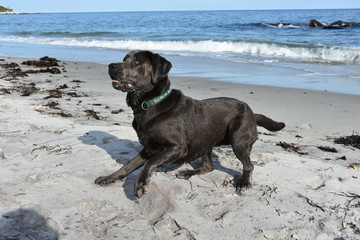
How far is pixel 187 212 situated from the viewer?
352 cm

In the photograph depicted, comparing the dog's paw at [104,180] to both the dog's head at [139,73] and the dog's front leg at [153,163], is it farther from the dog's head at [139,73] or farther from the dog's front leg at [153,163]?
the dog's head at [139,73]

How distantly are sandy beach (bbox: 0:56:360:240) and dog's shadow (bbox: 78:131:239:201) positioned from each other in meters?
0.01

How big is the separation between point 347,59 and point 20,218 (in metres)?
17.0

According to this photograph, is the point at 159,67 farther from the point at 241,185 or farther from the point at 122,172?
the point at 241,185

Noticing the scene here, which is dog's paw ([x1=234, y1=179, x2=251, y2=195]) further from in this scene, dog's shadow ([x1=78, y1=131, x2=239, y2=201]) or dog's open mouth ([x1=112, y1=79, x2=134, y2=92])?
dog's open mouth ([x1=112, y1=79, x2=134, y2=92])

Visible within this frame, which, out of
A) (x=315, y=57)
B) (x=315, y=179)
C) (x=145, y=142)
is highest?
(x=145, y=142)

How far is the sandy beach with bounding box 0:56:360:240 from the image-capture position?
322cm

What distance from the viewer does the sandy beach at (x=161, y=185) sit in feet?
10.6

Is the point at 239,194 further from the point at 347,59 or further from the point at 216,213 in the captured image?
the point at 347,59

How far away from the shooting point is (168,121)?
13.2 feet

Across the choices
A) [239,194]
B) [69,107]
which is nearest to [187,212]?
[239,194]

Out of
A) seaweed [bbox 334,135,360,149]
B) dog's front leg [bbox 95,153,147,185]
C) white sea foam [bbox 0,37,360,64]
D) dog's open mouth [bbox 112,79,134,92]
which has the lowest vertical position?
white sea foam [bbox 0,37,360,64]

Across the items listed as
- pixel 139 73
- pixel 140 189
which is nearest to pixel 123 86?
pixel 139 73

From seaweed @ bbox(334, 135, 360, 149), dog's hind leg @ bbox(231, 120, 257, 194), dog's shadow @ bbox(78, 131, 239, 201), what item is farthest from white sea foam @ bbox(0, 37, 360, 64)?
dog's hind leg @ bbox(231, 120, 257, 194)
